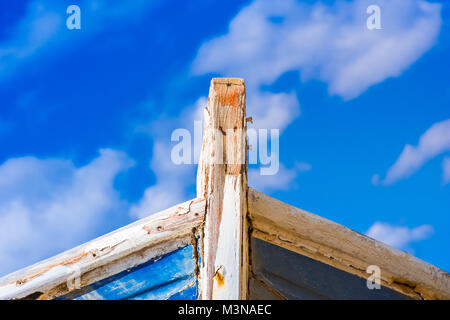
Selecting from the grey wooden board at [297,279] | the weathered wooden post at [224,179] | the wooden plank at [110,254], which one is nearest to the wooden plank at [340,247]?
the grey wooden board at [297,279]

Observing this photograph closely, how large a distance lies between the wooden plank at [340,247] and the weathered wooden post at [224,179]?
→ 16 cm

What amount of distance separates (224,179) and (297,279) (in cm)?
80

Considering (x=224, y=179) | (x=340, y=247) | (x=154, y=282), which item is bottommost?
(x=154, y=282)

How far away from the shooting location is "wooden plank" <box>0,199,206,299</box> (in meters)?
2.28

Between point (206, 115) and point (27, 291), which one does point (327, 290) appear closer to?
point (206, 115)

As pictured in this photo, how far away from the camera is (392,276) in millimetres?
2574

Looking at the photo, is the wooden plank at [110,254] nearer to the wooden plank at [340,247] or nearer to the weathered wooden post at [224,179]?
the weathered wooden post at [224,179]

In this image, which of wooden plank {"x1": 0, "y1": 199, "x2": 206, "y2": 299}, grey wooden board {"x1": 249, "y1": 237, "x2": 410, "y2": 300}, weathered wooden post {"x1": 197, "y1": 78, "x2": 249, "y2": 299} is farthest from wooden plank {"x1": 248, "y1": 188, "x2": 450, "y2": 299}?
wooden plank {"x1": 0, "y1": 199, "x2": 206, "y2": 299}

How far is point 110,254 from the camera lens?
230 cm

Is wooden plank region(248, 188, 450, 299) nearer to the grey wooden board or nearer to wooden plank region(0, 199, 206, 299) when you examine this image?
the grey wooden board

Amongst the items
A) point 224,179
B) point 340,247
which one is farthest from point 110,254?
point 340,247

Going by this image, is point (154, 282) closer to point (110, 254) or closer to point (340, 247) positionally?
point (110, 254)
